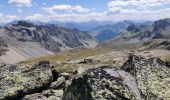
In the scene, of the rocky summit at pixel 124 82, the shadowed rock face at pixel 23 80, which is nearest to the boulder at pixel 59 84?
the shadowed rock face at pixel 23 80

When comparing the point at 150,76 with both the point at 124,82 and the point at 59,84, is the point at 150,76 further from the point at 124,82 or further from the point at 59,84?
the point at 59,84

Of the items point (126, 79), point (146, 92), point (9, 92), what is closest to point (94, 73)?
point (126, 79)

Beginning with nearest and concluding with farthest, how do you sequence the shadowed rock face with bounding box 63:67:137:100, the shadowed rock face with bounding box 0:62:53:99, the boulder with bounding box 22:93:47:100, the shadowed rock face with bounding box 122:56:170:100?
the shadowed rock face with bounding box 63:67:137:100
the shadowed rock face with bounding box 122:56:170:100
the shadowed rock face with bounding box 0:62:53:99
the boulder with bounding box 22:93:47:100

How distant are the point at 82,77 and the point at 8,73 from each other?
11838mm

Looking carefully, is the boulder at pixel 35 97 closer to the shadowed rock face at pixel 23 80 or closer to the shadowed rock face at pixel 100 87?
the shadowed rock face at pixel 23 80

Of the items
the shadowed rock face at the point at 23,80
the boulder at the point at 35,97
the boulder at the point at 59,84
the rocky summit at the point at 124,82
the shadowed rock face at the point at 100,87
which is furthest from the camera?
the boulder at the point at 59,84

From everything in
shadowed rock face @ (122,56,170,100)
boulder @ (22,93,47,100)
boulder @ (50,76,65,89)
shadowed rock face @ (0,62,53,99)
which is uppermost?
shadowed rock face @ (122,56,170,100)

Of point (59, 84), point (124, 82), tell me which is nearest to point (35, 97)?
point (59, 84)

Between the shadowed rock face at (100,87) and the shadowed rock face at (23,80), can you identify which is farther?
the shadowed rock face at (23,80)

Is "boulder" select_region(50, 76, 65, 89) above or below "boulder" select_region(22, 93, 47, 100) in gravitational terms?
above

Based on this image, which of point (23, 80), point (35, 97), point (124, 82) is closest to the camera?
point (124, 82)

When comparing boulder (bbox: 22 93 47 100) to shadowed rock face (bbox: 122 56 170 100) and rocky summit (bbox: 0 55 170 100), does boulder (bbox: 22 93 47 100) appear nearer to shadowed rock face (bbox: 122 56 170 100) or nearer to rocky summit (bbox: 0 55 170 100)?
rocky summit (bbox: 0 55 170 100)

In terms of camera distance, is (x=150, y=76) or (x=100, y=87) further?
(x=150, y=76)

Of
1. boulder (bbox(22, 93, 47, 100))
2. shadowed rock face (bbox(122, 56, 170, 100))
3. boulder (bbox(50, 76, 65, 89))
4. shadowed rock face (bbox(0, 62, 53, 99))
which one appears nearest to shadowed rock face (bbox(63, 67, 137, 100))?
shadowed rock face (bbox(122, 56, 170, 100))
